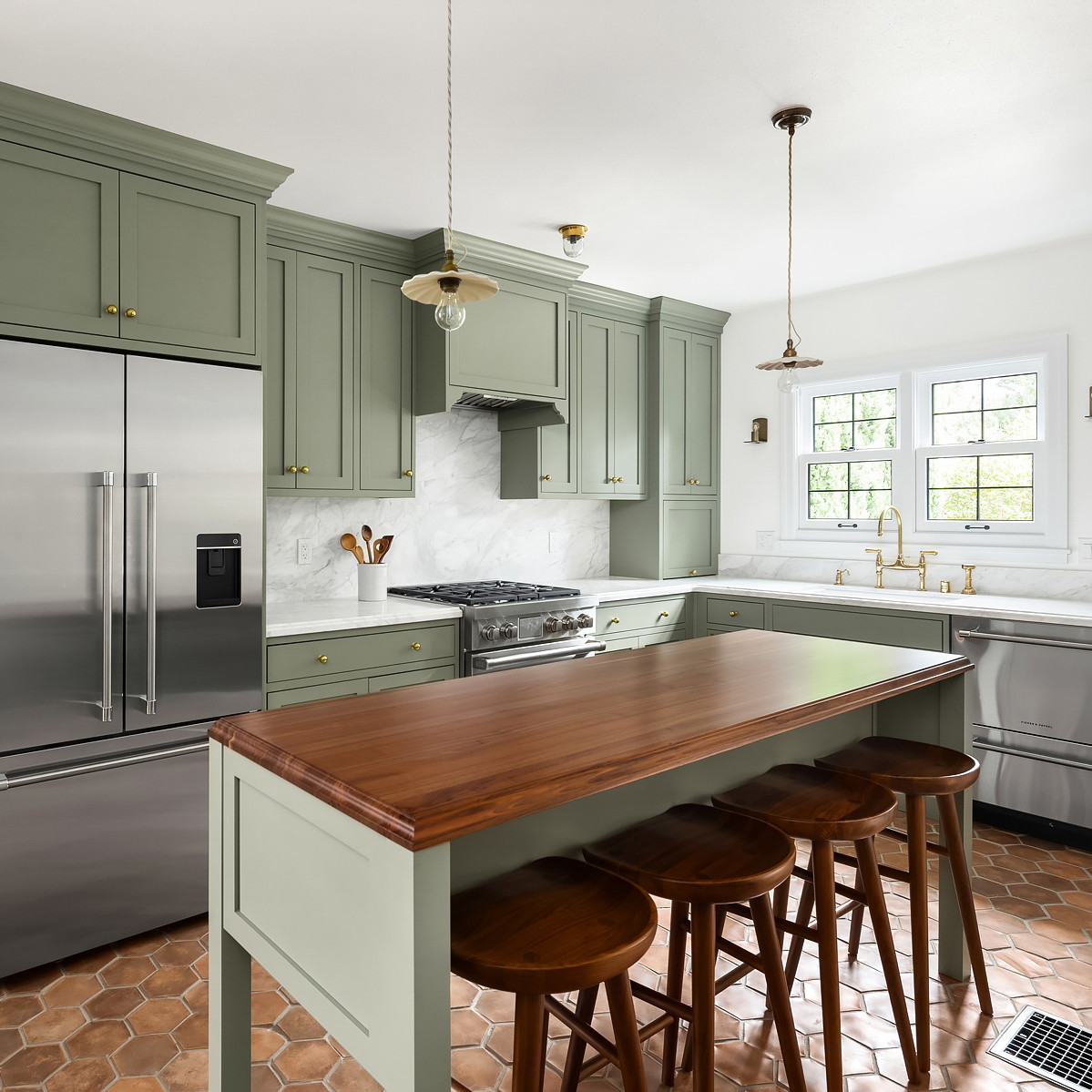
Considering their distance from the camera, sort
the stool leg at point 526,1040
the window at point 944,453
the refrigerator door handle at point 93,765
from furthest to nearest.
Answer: the window at point 944,453
the refrigerator door handle at point 93,765
the stool leg at point 526,1040

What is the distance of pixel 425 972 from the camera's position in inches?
→ 43.2

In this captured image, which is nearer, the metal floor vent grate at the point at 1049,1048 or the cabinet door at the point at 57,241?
the metal floor vent grate at the point at 1049,1048

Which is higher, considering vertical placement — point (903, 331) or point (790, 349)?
point (903, 331)

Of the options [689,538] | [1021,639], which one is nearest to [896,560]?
[1021,639]

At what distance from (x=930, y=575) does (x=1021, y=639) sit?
0.93 metres

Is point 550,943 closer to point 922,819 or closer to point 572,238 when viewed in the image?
point 922,819

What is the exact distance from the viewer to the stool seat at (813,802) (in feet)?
5.68

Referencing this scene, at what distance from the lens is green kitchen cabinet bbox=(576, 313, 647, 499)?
449cm

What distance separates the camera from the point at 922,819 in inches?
78.5

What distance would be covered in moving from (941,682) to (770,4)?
1.90 m

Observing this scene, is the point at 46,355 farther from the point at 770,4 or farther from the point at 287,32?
the point at 770,4

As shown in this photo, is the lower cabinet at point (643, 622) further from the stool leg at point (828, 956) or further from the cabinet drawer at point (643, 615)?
the stool leg at point (828, 956)

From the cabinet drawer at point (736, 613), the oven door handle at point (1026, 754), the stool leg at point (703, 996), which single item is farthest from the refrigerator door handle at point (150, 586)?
the oven door handle at point (1026, 754)

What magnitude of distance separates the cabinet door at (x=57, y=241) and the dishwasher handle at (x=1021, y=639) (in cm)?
351
